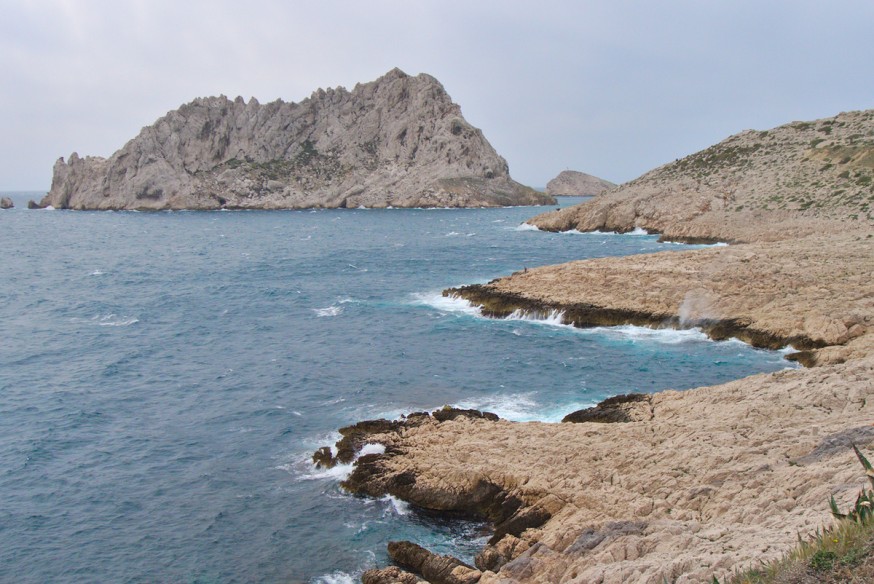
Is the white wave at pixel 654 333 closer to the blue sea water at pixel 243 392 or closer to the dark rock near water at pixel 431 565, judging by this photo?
the blue sea water at pixel 243 392

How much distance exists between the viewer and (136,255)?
8169cm

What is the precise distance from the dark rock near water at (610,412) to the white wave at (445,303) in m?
20.8

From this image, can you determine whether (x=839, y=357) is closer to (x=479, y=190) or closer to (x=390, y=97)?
(x=479, y=190)

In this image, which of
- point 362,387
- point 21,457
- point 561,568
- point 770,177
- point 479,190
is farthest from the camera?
point 479,190

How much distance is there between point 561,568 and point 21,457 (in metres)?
21.2

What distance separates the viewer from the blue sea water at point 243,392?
18.6 m

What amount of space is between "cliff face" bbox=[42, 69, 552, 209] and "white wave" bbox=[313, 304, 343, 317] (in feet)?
396

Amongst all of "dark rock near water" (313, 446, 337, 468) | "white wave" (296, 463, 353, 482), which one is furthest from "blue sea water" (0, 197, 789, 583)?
"dark rock near water" (313, 446, 337, 468)

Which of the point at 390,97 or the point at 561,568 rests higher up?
the point at 390,97

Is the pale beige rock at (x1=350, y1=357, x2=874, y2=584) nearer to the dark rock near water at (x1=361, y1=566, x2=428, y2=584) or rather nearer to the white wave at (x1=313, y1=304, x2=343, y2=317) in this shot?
the dark rock near water at (x1=361, y1=566, x2=428, y2=584)

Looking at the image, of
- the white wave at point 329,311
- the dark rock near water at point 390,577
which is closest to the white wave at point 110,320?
the white wave at point 329,311

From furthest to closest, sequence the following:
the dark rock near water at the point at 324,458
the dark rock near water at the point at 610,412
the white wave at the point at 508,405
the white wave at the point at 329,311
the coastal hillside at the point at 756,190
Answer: the coastal hillside at the point at 756,190 < the white wave at the point at 329,311 < the white wave at the point at 508,405 < the dark rock near water at the point at 324,458 < the dark rock near water at the point at 610,412

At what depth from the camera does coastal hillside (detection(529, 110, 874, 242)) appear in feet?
210

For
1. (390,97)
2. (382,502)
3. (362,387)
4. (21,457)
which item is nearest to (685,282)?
(362,387)
